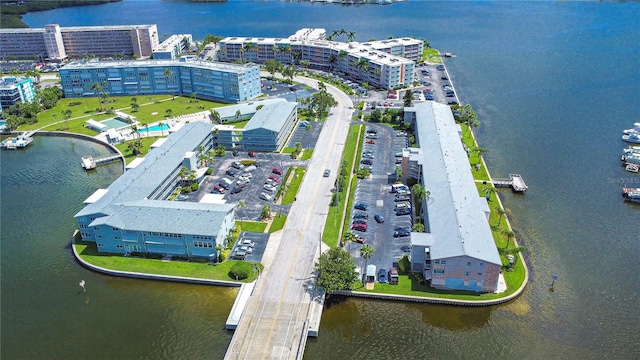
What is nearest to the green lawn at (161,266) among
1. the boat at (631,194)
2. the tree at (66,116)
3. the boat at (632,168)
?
the tree at (66,116)

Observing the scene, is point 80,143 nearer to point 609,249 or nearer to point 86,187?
point 86,187

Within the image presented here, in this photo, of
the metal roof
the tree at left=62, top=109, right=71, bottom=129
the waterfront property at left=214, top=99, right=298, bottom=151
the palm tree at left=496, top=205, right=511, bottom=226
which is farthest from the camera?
the tree at left=62, top=109, right=71, bottom=129

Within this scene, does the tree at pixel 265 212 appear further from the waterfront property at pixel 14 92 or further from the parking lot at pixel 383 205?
the waterfront property at pixel 14 92

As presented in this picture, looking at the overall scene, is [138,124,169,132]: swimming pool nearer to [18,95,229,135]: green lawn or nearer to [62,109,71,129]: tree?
[18,95,229,135]: green lawn

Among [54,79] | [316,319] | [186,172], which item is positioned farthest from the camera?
[54,79]

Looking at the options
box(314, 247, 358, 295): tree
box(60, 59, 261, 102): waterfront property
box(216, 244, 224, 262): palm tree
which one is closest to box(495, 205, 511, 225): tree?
box(314, 247, 358, 295): tree

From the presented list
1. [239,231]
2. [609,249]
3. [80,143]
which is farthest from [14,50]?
[609,249]
